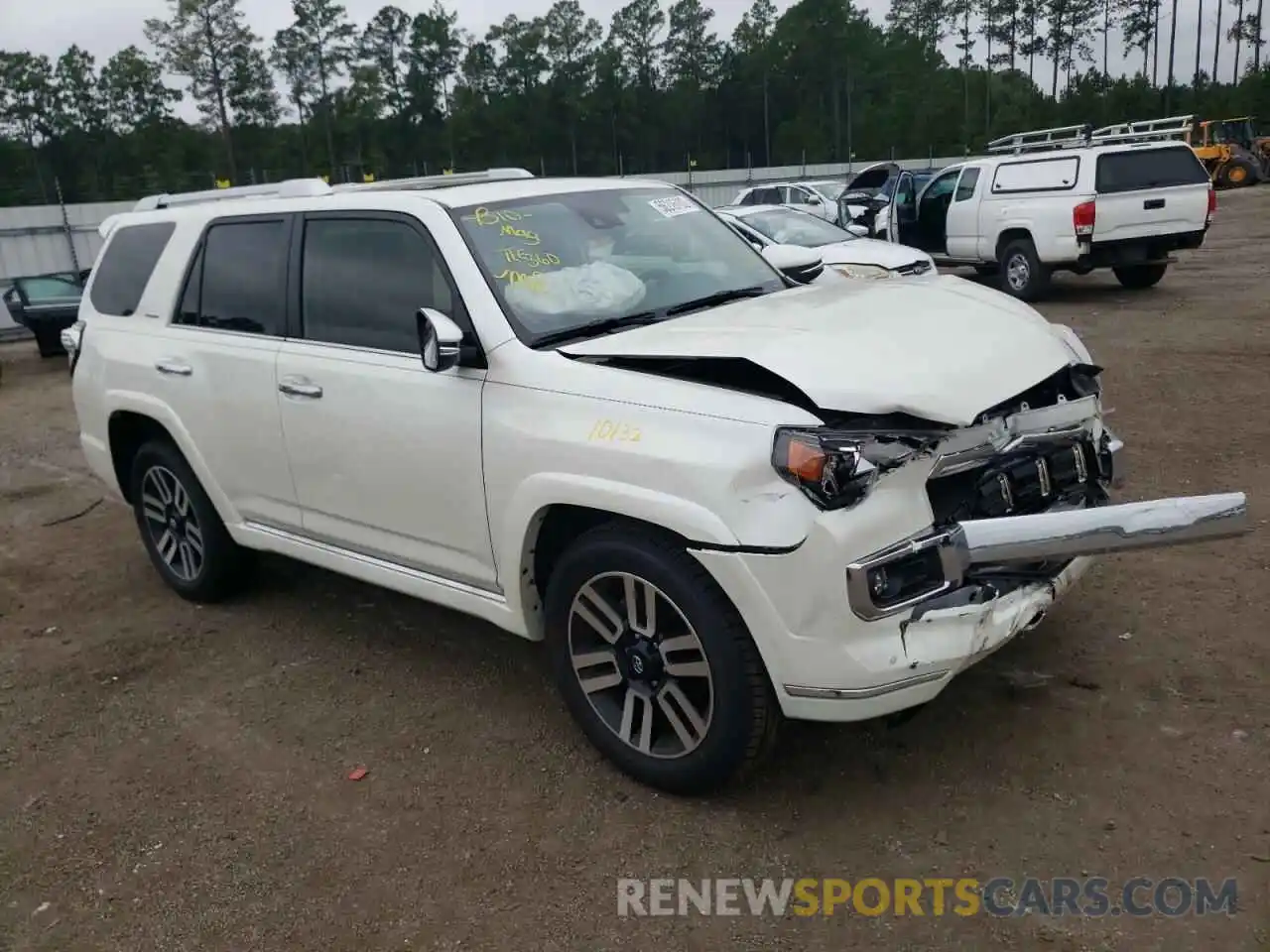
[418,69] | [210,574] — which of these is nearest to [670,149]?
[418,69]

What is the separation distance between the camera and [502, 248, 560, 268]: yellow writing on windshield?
393 centimetres

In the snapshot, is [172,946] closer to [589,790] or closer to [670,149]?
[589,790]

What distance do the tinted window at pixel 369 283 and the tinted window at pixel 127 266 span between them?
4.18ft

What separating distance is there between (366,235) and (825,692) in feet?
8.22

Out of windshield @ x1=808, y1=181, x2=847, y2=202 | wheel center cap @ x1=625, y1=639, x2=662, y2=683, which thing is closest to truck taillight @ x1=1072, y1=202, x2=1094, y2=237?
windshield @ x1=808, y1=181, x2=847, y2=202

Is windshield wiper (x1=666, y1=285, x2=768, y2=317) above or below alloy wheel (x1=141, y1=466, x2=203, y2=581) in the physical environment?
above

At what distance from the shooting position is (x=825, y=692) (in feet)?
9.84

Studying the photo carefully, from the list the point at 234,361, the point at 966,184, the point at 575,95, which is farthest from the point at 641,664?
the point at 575,95

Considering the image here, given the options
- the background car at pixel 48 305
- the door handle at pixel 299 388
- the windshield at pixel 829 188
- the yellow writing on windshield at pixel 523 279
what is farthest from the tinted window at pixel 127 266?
the windshield at pixel 829 188

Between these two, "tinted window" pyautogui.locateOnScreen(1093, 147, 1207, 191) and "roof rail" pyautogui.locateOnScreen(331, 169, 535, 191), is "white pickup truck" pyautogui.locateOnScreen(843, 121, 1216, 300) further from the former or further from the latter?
"roof rail" pyautogui.locateOnScreen(331, 169, 535, 191)

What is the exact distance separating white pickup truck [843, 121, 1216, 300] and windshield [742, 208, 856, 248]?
8.56 feet

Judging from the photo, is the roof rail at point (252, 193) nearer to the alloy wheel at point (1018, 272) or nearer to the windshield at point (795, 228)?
the windshield at point (795, 228)

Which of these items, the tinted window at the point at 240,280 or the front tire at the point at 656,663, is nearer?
the front tire at the point at 656,663

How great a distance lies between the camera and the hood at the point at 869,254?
10.9 m
